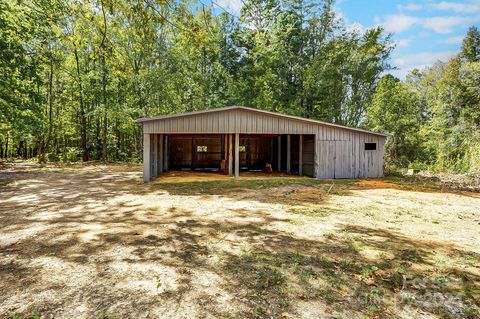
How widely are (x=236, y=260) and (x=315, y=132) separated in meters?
10.8

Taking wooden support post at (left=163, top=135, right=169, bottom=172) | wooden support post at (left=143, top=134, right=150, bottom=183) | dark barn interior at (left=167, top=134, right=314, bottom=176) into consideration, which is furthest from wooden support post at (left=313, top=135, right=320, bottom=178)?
wooden support post at (left=163, top=135, right=169, bottom=172)

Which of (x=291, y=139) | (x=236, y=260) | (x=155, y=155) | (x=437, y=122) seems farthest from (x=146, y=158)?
(x=437, y=122)

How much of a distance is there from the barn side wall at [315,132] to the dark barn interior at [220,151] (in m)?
3.53

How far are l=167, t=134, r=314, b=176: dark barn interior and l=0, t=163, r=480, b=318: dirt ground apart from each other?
10963 millimetres

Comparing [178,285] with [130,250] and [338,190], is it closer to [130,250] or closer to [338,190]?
[130,250]

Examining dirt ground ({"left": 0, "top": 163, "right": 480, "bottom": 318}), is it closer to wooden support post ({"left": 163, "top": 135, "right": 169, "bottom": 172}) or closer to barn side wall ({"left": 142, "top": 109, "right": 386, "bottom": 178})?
barn side wall ({"left": 142, "top": 109, "right": 386, "bottom": 178})

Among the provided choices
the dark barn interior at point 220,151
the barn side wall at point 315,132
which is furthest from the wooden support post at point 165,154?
the barn side wall at point 315,132

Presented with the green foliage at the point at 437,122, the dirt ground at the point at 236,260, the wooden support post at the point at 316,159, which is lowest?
the dirt ground at the point at 236,260

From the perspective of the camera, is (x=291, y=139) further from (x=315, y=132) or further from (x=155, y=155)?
(x=155, y=155)

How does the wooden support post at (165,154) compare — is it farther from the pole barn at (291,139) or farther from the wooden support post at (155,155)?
the wooden support post at (155,155)

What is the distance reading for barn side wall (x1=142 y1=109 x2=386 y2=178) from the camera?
12.4 meters

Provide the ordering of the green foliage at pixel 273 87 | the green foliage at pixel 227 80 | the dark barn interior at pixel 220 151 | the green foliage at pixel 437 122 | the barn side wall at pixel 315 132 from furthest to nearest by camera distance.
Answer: the green foliage at pixel 227 80 → the green foliage at pixel 273 87 → the dark barn interior at pixel 220 151 → the green foliage at pixel 437 122 → the barn side wall at pixel 315 132

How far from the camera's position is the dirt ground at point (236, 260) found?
265cm

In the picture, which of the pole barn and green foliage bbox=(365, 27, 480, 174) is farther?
green foliage bbox=(365, 27, 480, 174)
